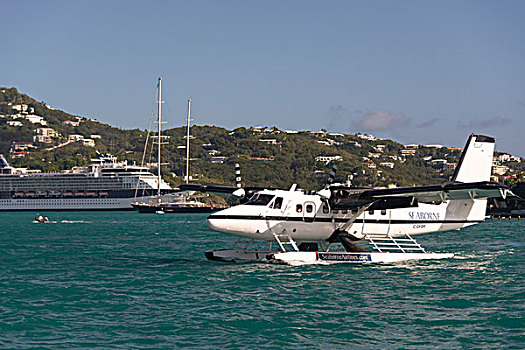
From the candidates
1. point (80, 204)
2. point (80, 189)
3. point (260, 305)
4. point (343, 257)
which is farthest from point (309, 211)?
point (80, 189)

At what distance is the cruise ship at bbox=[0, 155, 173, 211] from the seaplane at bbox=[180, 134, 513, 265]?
112778 mm

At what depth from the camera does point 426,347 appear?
38.4ft

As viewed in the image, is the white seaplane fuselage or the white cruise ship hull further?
the white cruise ship hull

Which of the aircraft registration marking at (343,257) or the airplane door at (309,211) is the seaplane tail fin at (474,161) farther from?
the airplane door at (309,211)

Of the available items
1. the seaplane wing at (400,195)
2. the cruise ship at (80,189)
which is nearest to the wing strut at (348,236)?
the seaplane wing at (400,195)

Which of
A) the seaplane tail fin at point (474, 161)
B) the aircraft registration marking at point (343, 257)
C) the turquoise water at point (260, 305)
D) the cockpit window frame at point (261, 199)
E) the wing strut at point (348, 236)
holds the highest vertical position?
the seaplane tail fin at point (474, 161)

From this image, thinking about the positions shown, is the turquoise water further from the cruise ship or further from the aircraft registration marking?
the cruise ship

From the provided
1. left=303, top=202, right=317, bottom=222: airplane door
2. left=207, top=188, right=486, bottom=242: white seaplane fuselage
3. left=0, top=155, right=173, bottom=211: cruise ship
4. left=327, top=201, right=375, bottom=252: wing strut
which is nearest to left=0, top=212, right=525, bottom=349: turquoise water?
left=327, top=201, right=375, bottom=252: wing strut

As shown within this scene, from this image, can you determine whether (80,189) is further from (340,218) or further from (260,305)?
(260,305)

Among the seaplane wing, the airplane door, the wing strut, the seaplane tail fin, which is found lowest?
the wing strut

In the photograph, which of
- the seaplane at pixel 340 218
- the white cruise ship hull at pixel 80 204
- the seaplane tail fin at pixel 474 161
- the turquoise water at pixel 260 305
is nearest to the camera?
the turquoise water at pixel 260 305

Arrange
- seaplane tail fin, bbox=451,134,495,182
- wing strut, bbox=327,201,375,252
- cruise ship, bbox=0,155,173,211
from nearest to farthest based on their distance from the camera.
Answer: wing strut, bbox=327,201,375,252, seaplane tail fin, bbox=451,134,495,182, cruise ship, bbox=0,155,173,211

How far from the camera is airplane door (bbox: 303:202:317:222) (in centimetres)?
2283

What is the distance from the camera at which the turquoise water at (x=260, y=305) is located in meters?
12.3
